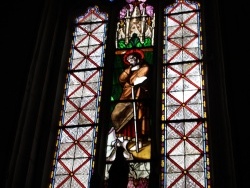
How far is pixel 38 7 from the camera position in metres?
8.62

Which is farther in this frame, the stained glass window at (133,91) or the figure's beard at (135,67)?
the figure's beard at (135,67)

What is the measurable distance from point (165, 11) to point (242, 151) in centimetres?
261

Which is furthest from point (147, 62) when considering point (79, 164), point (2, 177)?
point (2, 177)

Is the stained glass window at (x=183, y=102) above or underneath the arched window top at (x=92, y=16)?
underneath

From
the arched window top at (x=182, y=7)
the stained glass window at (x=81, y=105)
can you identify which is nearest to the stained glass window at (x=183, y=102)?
the arched window top at (x=182, y=7)

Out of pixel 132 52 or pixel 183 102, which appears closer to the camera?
pixel 183 102

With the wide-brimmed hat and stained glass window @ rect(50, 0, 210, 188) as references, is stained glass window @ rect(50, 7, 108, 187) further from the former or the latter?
the wide-brimmed hat

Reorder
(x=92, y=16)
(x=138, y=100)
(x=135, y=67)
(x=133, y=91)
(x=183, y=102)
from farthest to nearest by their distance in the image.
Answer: (x=92, y=16) → (x=135, y=67) → (x=133, y=91) → (x=138, y=100) → (x=183, y=102)

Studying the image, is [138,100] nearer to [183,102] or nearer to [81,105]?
[183,102]

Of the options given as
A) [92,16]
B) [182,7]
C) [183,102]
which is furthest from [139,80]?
[92,16]

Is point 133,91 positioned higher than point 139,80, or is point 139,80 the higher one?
point 139,80

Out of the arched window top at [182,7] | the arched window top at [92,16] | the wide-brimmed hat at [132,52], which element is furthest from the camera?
the arched window top at [92,16]

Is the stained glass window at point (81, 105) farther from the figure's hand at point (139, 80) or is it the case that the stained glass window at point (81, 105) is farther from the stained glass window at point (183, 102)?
the stained glass window at point (183, 102)

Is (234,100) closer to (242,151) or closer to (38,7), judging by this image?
(242,151)
